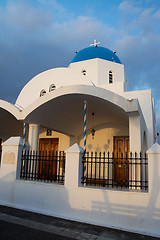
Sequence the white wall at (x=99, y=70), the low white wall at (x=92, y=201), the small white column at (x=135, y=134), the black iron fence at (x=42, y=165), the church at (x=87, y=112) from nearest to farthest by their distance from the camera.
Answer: the low white wall at (x=92, y=201)
the black iron fence at (x=42, y=165)
the small white column at (x=135, y=134)
the church at (x=87, y=112)
the white wall at (x=99, y=70)

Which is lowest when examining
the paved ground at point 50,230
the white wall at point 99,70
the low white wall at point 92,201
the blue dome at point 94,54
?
the paved ground at point 50,230

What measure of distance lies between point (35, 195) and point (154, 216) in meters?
3.32

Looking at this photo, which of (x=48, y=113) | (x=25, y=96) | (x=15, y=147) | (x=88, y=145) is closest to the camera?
(x=15, y=147)

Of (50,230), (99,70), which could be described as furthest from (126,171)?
(99,70)

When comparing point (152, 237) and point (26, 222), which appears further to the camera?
point (26, 222)

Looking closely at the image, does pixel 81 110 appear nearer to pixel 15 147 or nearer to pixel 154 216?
pixel 15 147

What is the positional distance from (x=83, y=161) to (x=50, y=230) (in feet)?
6.32

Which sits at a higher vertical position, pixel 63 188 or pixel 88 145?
pixel 88 145

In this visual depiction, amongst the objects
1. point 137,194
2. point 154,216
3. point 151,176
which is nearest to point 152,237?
point 154,216

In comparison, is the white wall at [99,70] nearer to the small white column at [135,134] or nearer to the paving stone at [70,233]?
the small white column at [135,134]

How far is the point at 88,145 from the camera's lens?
1134 cm

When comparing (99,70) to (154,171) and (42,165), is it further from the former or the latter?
(154,171)

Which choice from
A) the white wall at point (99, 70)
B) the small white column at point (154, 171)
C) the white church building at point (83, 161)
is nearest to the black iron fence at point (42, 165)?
the white church building at point (83, 161)

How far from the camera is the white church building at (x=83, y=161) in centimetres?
446
